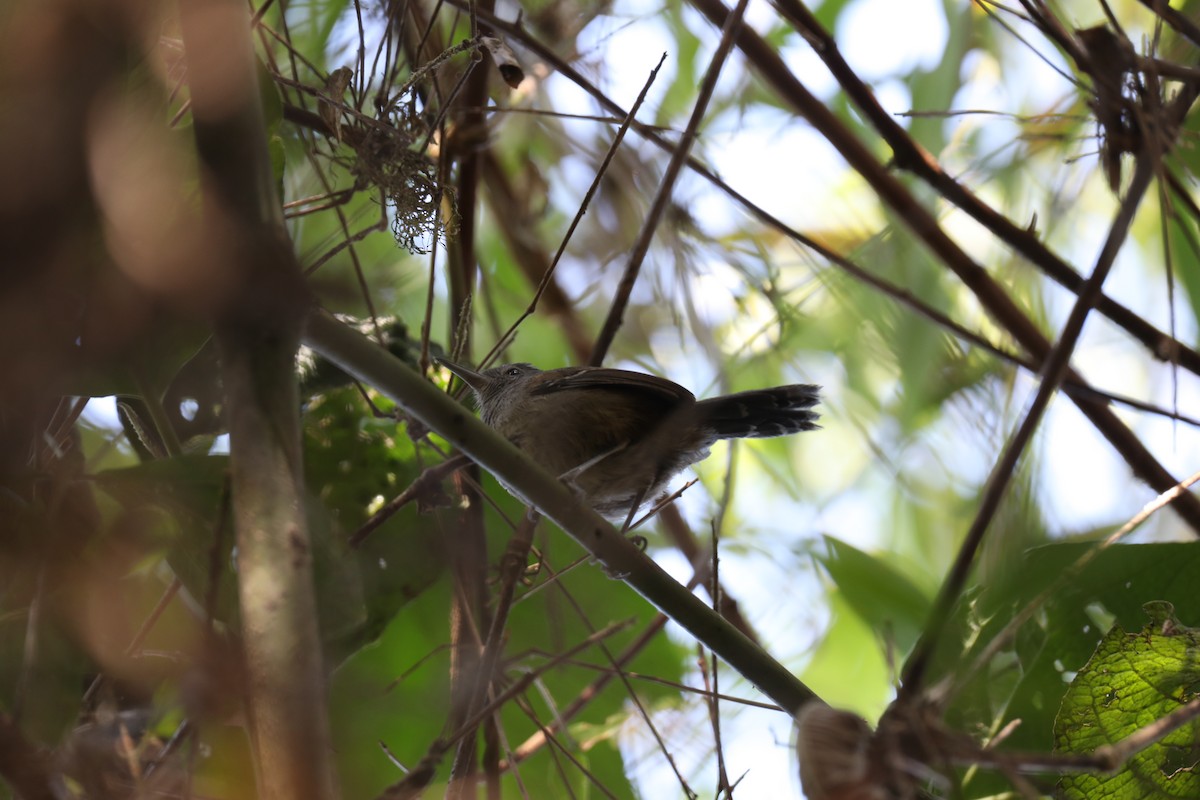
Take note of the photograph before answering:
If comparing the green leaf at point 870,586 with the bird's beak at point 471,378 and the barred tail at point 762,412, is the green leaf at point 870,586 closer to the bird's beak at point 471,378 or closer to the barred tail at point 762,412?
the barred tail at point 762,412

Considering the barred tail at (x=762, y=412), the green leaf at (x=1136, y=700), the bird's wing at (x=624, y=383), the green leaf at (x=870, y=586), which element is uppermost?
the bird's wing at (x=624, y=383)

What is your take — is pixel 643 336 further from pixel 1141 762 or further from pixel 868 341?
pixel 1141 762

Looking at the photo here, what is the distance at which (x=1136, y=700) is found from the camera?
2232 mm

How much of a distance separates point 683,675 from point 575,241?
6.75 feet

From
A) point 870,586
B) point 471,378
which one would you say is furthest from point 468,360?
point 870,586

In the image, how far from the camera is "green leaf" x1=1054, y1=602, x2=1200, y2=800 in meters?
2.22

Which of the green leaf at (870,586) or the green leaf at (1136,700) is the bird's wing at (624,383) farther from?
the green leaf at (1136,700)

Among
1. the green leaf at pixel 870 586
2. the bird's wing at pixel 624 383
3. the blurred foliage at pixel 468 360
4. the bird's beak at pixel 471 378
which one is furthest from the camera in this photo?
the bird's wing at pixel 624 383

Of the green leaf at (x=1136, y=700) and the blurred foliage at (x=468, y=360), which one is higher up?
the blurred foliage at (x=468, y=360)

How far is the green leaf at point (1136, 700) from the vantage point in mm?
2219

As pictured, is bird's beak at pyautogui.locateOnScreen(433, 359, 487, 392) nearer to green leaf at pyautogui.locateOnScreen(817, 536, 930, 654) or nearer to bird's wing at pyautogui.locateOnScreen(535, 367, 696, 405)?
bird's wing at pyautogui.locateOnScreen(535, 367, 696, 405)

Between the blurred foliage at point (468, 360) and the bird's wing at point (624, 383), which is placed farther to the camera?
the bird's wing at point (624, 383)

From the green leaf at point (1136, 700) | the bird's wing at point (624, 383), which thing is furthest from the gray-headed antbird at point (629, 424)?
the green leaf at point (1136, 700)

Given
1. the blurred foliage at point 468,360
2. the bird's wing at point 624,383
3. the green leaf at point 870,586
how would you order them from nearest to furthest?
the blurred foliage at point 468,360 < the green leaf at point 870,586 < the bird's wing at point 624,383
